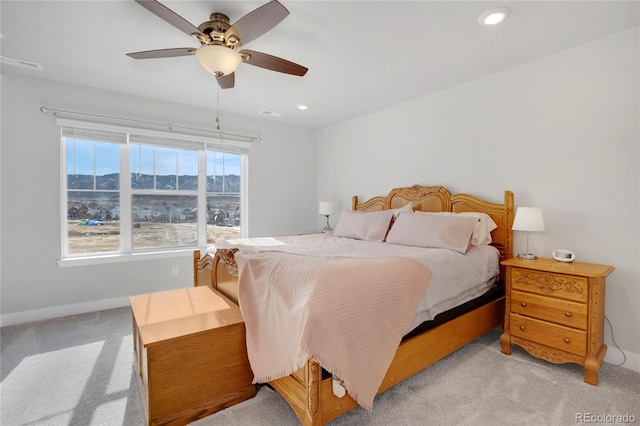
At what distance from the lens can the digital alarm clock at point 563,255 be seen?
2354 mm

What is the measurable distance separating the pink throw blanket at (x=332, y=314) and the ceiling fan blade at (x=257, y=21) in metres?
1.41

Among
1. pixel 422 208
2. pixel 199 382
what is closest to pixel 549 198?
pixel 422 208

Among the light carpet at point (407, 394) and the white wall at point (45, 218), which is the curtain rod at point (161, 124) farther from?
the light carpet at point (407, 394)

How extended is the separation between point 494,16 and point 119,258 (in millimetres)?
4297

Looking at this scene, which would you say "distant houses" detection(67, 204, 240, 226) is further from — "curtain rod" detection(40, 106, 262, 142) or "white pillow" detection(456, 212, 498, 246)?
"white pillow" detection(456, 212, 498, 246)

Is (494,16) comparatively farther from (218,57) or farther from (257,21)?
(218,57)

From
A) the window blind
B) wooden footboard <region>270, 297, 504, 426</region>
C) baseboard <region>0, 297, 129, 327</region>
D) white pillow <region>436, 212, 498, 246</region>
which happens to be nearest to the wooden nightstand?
wooden footboard <region>270, 297, 504, 426</region>

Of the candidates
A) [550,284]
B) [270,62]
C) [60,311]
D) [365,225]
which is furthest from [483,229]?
[60,311]

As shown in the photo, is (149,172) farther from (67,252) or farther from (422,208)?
(422,208)

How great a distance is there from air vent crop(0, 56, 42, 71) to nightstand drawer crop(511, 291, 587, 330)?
468cm

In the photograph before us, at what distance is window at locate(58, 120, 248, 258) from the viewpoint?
11.4 feet

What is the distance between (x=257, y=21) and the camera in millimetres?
1759

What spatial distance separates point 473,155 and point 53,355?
166 inches

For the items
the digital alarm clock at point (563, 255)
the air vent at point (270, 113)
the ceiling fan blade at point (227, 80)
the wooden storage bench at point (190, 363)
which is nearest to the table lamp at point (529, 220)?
the digital alarm clock at point (563, 255)
